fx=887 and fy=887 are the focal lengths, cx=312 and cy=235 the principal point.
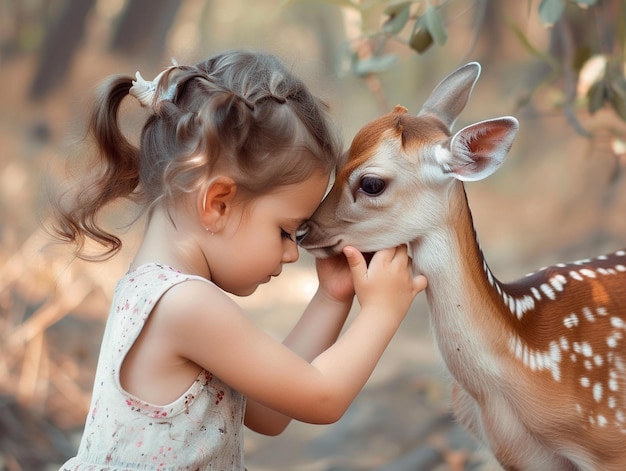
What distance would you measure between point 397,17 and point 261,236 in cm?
83

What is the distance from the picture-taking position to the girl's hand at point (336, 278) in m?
1.57

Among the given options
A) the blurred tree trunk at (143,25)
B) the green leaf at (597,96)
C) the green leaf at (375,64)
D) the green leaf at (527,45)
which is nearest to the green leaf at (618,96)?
the green leaf at (597,96)

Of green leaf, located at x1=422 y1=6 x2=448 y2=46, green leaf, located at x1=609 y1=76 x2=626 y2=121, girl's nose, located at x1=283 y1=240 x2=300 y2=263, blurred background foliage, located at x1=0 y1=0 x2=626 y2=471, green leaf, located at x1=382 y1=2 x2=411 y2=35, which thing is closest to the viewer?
girl's nose, located at x1=283 y1=240 x2=300 y2=263

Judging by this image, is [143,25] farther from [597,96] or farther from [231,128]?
[231,128]

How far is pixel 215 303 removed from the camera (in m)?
1.37

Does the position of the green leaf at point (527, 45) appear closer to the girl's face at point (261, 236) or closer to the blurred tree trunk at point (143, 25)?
the girl's face at point (261, 236)

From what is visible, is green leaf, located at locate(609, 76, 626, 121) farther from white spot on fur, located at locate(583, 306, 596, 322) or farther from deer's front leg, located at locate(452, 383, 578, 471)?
deer's front leg, located at locate(452, 383, 578, 471)

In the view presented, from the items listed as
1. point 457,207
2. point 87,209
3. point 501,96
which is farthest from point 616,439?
point 501,96

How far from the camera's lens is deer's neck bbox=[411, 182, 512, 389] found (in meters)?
1.49

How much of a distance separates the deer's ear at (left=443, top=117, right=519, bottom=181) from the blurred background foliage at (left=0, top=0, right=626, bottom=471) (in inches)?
64.8

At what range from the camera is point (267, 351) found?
139 centimetres

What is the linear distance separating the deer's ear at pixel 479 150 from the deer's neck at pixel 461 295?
2.4 inches

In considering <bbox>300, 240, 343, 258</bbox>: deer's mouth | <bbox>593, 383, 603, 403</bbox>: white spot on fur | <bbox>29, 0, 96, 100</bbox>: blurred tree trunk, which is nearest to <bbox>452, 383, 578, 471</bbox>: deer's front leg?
<bbox>593, 383, 603, 403</bbox>: white spot on fur

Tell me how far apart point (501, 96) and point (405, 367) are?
1.09m
